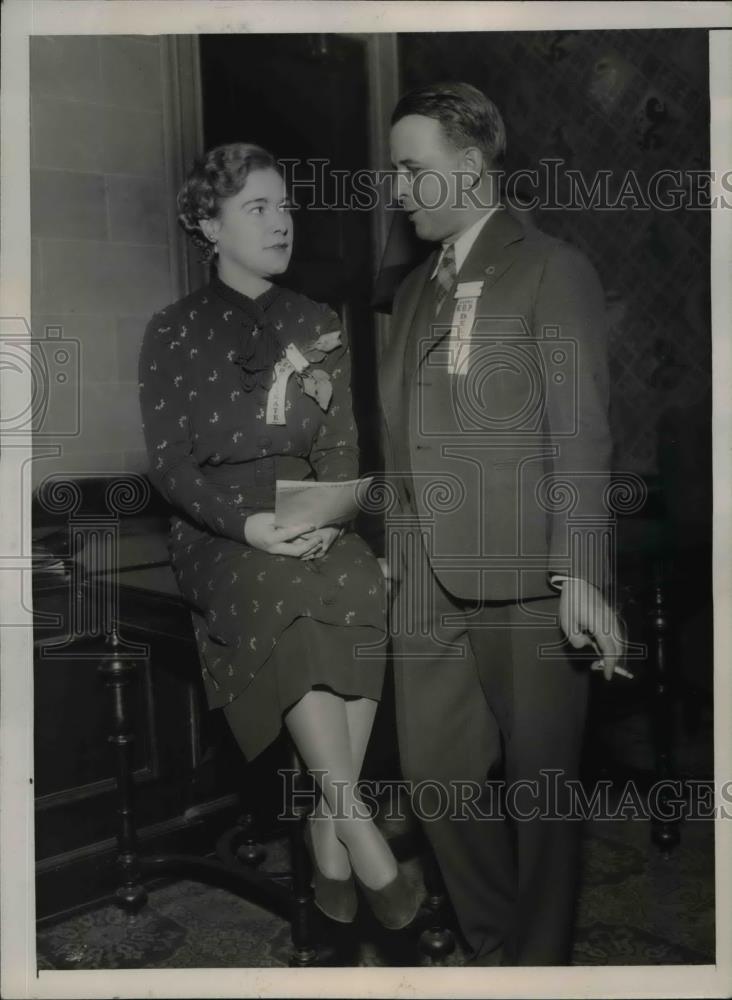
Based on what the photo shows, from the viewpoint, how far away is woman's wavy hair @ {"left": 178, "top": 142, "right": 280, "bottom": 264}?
1845mm

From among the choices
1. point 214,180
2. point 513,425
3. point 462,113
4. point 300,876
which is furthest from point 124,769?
point 462,113

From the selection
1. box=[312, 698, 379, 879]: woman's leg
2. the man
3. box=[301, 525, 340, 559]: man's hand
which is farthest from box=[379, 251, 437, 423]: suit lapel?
box=[312, 698, 379, 879]: woman's leg

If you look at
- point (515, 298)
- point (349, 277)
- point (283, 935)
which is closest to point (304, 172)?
point (349, 277)

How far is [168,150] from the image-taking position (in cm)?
188

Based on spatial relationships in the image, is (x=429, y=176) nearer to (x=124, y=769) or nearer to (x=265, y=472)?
(x=265, y=472)

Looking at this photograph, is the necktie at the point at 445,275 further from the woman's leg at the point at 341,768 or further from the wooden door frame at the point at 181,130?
the woman's leg at the point at 341,768

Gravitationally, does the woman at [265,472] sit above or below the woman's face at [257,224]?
below

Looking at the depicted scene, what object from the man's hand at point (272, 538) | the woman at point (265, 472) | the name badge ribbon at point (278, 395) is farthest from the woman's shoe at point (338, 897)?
the name badge ribbon at point (278, 395)

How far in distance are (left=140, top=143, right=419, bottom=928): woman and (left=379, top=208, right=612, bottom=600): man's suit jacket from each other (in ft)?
0.48

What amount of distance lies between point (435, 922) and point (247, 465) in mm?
891

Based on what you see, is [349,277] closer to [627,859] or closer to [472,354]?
[472,354]

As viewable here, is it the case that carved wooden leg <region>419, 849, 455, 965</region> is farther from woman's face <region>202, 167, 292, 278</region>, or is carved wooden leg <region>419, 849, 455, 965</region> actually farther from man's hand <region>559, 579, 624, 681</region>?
woman's face <region>202, 167, 292, 278</region>

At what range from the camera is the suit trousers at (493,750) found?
71.6 inches

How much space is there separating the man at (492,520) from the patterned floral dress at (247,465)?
84 millimetres
